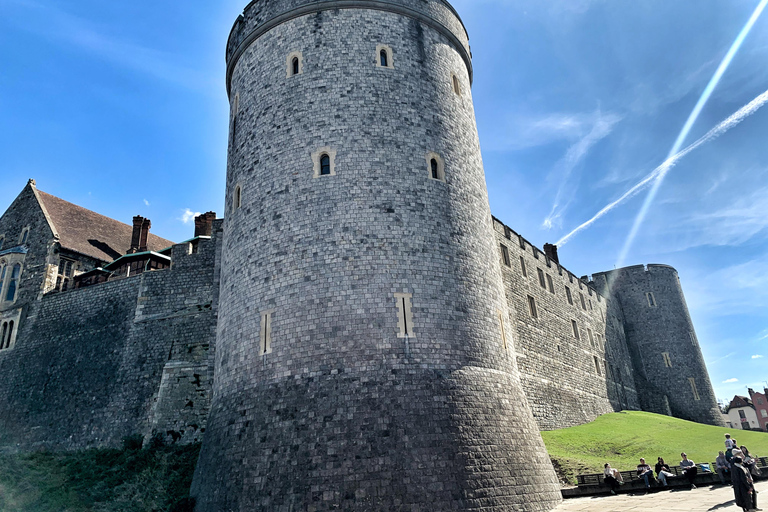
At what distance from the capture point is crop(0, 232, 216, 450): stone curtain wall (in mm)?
17953

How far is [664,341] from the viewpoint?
38375 mm

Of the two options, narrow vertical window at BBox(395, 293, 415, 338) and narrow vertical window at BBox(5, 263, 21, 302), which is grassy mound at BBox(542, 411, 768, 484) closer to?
narrow vertical window at BBox(395, 293, 415, 338)

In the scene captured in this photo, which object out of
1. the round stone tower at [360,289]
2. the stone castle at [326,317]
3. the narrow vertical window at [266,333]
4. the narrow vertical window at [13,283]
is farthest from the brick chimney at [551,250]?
the narrow vertical window at [13,283]

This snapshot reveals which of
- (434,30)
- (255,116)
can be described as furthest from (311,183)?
(434,30)

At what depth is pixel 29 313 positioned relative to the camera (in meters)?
23.6

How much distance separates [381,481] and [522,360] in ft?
42.6

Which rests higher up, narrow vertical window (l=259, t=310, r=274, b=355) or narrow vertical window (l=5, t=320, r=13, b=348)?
narrow vertical window (l=5, t=320, r=13, b=348)

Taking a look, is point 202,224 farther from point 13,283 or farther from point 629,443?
point 629,443

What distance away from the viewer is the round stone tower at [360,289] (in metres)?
11.3

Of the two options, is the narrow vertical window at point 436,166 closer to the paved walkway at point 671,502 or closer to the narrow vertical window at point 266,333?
the narrow vertical window at point 266,333

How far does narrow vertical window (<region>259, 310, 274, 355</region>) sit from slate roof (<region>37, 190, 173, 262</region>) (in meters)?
16.6

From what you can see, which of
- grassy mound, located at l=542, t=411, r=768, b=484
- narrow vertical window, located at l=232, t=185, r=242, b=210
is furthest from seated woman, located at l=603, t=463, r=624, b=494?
narrow vertical window, located at l=232, t=185, r=242, b=210

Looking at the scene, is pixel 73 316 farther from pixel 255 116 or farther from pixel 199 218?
pixel 255 116

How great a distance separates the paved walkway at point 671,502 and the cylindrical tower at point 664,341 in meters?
24.6
